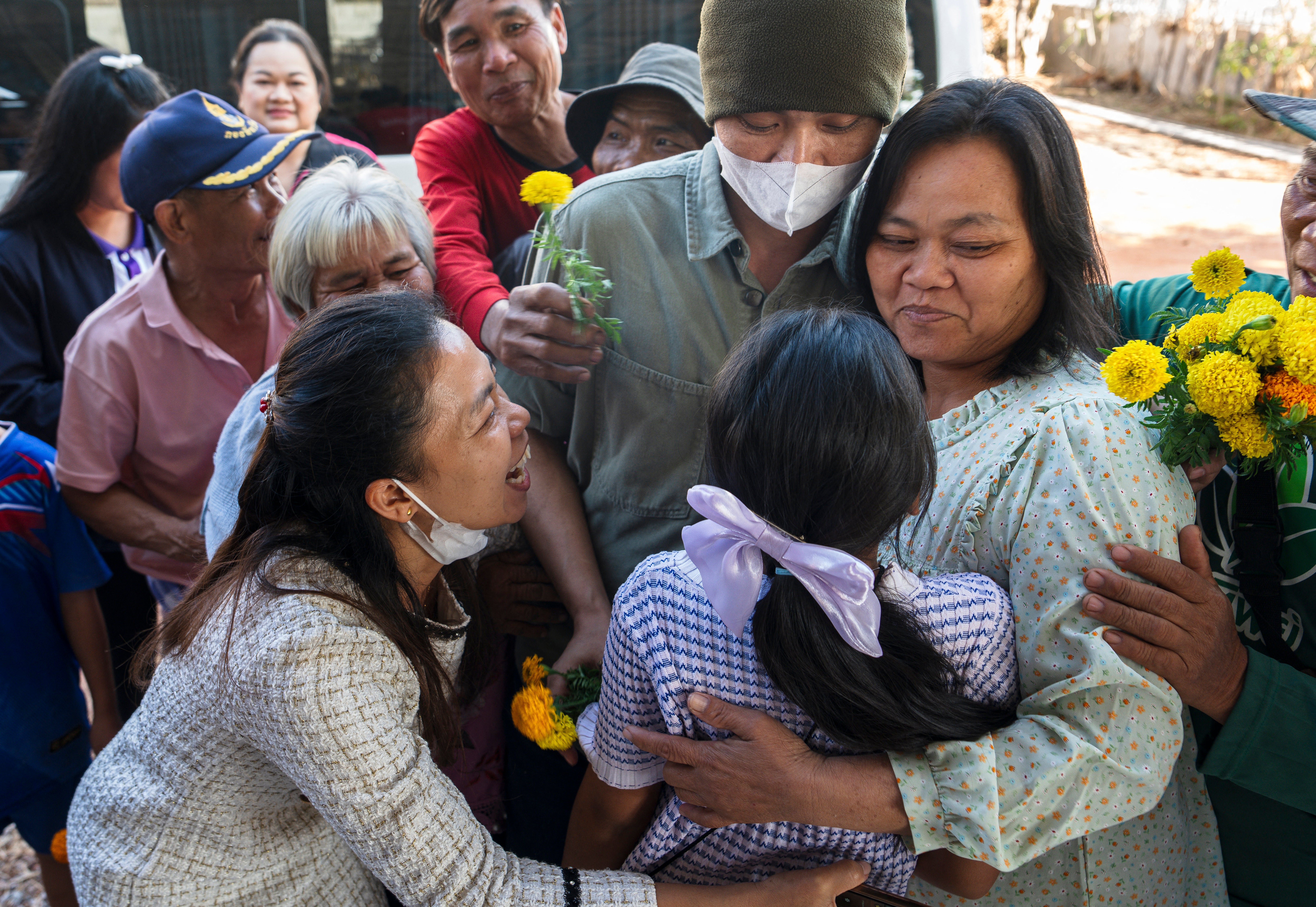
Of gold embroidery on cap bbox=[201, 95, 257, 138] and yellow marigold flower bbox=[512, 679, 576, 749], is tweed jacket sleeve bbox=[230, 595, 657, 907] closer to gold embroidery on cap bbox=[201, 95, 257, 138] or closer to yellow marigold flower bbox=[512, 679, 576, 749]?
yellow marigold flower bbox=[512, 679, 576, 749]

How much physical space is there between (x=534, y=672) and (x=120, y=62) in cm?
299

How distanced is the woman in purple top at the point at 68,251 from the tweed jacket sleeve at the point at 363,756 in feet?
6.73

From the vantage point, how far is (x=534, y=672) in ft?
6.41

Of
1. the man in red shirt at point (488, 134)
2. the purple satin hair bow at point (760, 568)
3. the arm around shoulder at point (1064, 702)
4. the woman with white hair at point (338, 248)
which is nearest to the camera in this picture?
the purple satin hair bow at point (760, 568)

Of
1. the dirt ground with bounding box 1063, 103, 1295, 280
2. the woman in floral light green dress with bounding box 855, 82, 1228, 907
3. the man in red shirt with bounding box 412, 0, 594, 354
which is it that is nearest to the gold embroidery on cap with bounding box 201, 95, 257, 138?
the man in red shirt with bounding box 412, 0, 594, 354

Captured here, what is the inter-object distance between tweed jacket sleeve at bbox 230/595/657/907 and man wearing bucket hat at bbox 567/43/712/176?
1.91m

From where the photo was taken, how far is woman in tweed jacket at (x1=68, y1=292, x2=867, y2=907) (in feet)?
4.87

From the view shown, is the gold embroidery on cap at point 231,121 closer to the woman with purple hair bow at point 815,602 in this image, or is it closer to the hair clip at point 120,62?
the hair clip at point 120,62

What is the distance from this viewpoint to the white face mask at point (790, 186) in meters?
1.93

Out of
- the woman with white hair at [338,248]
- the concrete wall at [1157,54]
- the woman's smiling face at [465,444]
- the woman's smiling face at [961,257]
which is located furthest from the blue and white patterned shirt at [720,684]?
the concrete wall at [1157,54]

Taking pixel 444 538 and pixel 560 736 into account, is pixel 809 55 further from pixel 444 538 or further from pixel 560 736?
pixel 560 736

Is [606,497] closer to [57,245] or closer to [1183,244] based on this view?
[57,245]

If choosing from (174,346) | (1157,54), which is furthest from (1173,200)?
(174,346)

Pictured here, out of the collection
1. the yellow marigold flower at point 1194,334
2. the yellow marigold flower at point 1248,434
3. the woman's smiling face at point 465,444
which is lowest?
the woman's smiling face at point 465,444
